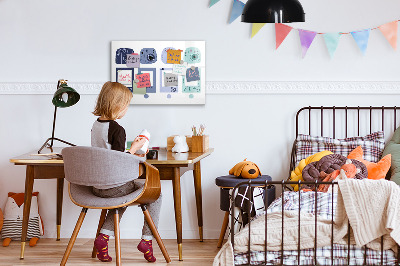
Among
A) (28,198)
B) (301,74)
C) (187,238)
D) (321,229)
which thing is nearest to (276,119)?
(301,74)

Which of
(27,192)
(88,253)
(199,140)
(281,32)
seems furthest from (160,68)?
(88,253)

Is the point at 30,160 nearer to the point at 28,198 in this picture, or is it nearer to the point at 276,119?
the point at 28,198

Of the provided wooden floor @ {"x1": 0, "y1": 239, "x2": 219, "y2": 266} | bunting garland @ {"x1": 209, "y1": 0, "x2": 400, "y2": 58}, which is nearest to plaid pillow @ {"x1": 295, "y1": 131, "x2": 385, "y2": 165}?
bunting garland @ {"x1": 209, "y1": 0, "x2": 400, "y2": 58}

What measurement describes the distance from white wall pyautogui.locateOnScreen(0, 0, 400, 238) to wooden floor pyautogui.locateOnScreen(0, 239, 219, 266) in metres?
0.18

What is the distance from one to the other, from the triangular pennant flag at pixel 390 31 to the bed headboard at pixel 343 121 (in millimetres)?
475

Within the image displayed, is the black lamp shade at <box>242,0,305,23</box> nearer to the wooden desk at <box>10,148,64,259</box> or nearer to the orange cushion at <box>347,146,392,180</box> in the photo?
the orange cushion at <box>347,146,392,180</box>

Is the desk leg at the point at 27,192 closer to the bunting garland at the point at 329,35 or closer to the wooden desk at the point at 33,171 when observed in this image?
the wooden desk at the point at 33,171

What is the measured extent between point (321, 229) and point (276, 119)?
149 centimetres

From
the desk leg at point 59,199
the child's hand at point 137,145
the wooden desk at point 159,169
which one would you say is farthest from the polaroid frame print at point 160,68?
the child's hand at point 137,145

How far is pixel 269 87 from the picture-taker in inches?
170

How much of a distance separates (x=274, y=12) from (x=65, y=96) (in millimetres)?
1738

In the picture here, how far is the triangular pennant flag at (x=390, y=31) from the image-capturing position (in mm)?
4223

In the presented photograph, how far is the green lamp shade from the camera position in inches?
156

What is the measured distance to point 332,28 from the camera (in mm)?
4273
